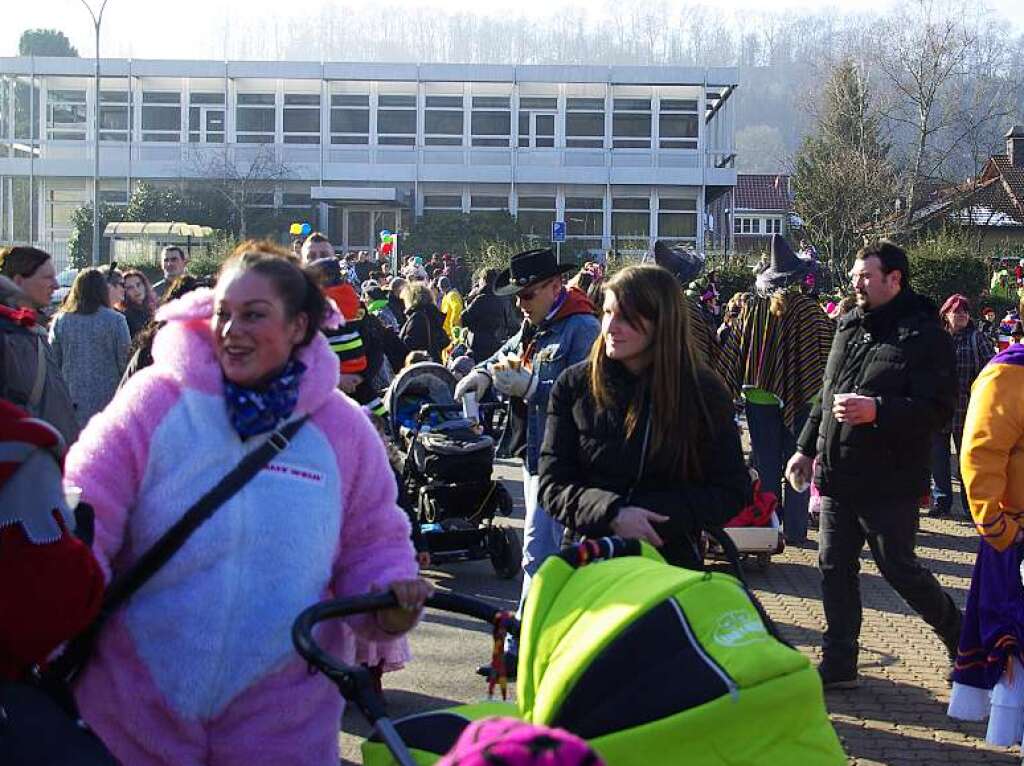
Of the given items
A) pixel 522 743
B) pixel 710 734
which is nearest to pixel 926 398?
pixel 710 734

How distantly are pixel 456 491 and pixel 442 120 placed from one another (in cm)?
5416

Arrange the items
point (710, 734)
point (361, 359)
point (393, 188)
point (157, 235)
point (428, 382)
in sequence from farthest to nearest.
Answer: point (393, 188) < point (157, 235) < point (428, 382) < point (361, 359) < point (710, 734)

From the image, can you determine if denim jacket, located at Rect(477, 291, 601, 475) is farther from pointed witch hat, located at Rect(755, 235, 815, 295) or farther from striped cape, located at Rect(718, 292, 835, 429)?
pointed witch hat, located at Rect(755, 235, 815, 295)

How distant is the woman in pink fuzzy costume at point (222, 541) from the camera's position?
131 inches

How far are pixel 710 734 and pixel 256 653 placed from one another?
117 cm

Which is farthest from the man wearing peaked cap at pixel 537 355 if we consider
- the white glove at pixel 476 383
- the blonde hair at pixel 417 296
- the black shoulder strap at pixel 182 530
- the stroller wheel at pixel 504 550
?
the blonde hair at pixel 417 296

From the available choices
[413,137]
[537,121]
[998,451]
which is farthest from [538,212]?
[998,451]

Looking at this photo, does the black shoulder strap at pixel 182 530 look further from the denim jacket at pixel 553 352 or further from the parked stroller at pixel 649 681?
the denim jacket at pixel 553 352

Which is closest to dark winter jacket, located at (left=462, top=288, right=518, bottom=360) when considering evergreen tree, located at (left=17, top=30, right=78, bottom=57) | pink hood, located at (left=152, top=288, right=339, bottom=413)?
pink hood, located at (left=152, top=288, right=339, bottom=413)

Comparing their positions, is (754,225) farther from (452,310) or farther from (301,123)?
(452,310)

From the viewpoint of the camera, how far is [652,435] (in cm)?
472

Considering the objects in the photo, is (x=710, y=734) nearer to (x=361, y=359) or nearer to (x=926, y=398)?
(x=926, y=398)

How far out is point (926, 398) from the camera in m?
6.85

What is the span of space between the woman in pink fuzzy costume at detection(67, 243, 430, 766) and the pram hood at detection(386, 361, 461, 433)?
7.02 m
